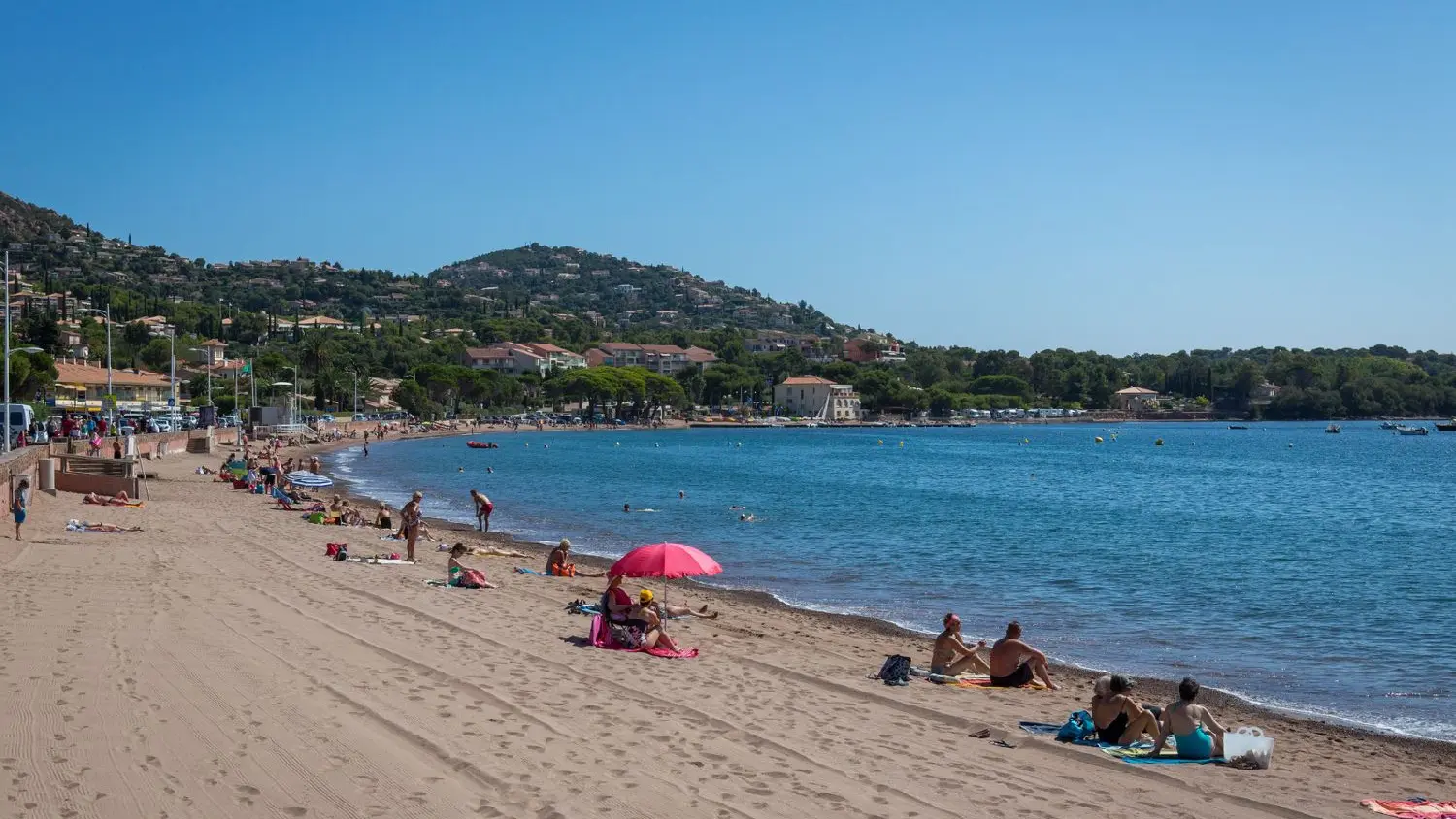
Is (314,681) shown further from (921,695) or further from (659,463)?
(659,463)

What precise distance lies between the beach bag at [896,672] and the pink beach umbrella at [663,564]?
2.48 metres

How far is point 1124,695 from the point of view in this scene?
31.2ft

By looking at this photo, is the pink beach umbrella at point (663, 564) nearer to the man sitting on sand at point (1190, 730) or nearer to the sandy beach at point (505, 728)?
the sandy beach at point (505, 728)

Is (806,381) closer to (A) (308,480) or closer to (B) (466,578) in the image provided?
(A) (308,480)

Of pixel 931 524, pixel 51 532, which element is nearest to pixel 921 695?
pixel 51 532

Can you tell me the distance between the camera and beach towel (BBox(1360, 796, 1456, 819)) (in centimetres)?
791

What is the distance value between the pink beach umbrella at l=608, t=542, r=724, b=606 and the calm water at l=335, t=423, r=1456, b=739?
233 centimetres

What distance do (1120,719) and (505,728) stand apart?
16.7 ft

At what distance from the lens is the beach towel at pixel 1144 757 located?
8.99m

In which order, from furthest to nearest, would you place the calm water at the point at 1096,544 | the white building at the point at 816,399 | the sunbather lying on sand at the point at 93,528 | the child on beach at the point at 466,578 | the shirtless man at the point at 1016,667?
the white building at the point at 816,399 → the sunbather lying on sand at the point at 93,528 → the child on beach at the point at 466,578 → the calm water at the point at 1096,544 → the shirtless man at the point at 1016,667

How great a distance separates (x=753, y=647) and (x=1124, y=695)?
503 centimetres

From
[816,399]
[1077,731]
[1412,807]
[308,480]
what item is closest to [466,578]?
[1077,731]

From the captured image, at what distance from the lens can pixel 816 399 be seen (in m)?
156

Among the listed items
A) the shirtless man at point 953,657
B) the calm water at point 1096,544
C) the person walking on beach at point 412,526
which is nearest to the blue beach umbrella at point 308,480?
the calm water at point 1096,544
